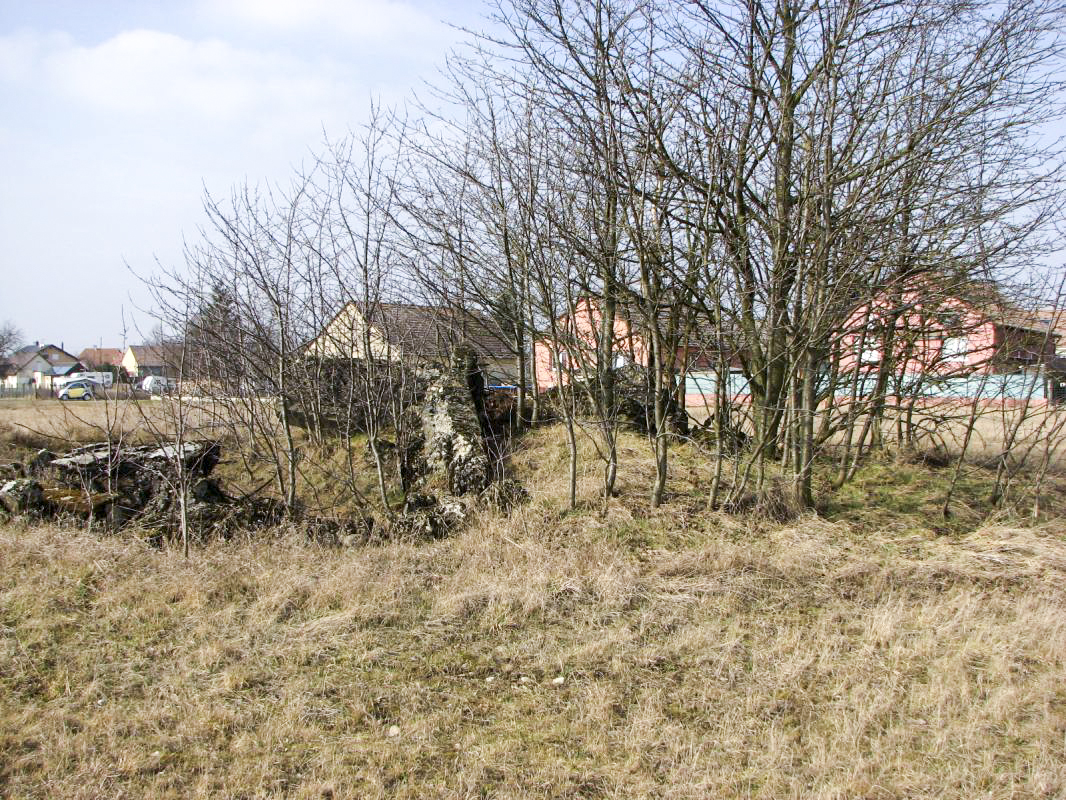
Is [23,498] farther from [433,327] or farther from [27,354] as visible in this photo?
[27,354]

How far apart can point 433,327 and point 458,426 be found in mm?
1948

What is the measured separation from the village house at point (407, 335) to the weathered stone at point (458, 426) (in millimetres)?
305

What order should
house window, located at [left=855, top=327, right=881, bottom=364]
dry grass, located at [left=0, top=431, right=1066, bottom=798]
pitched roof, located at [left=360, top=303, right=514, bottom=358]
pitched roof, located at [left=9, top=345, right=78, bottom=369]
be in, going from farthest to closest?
pitched roof, located at [left=9, top=345, right=78, bottom=369] → pitched roof, located at [left=360, top=303, right=514, bottom=358] → house window, located at [left=855, top=327, right=881, bottom=364] → dry grass, located at [left=0, top=431, right=1066, bottom=798]

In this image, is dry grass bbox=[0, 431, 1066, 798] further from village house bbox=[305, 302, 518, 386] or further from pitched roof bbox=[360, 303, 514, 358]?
pitched roof bbox=[360, 303, 514, 358]

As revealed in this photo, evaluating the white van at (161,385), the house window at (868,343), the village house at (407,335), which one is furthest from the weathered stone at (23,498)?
the house window at (868,343)

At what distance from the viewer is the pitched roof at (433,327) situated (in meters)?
9.42

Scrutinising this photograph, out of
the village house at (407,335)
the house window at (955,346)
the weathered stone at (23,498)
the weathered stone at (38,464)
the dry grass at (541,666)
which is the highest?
the village house at (407,335)

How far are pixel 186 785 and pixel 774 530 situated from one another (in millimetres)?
5381

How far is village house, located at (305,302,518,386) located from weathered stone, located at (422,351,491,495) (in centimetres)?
30

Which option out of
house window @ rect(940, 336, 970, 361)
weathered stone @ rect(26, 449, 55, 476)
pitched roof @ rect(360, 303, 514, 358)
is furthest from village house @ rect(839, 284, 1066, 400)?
weathered stone @ rect(26, 449, 55, 476)

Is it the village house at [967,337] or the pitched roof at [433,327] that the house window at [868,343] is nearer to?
the village house at [967,337]

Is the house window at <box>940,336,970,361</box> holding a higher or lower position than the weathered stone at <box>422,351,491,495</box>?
higher

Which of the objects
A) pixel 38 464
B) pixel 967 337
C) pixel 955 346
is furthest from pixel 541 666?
pixel 955 346

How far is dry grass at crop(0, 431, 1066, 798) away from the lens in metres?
3.26
